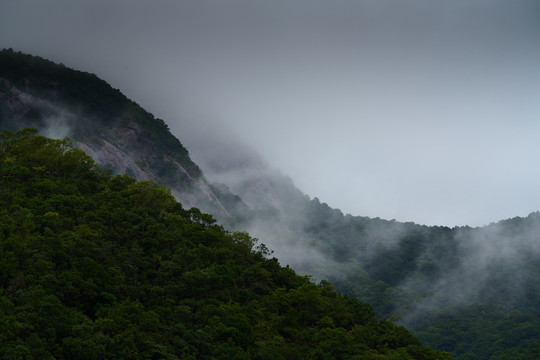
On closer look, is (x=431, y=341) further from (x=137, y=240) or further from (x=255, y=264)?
(x=137, y=240)

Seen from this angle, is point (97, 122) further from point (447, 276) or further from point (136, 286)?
point (447, 276)

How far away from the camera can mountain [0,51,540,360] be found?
317 ft

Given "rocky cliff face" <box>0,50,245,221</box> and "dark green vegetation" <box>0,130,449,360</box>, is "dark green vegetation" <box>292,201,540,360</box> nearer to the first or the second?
"rocky cliff face" <box>0,50,245,221</box>

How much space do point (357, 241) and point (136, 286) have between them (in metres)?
112

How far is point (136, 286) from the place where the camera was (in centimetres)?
4275

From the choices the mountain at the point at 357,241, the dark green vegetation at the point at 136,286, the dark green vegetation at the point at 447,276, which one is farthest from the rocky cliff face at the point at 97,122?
the dark green vegetation at the point at 136,286

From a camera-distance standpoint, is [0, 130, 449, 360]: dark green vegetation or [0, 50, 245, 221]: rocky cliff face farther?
[0, 50, 245, 221]: rocky cliff face

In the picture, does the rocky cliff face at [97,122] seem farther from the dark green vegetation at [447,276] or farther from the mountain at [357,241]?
the dark green vegetation at [447,276]

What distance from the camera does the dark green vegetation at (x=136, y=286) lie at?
33.5 metres

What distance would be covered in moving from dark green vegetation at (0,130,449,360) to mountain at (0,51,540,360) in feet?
129

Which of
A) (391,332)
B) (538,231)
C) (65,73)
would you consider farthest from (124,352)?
(538,231)

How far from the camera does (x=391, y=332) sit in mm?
48281

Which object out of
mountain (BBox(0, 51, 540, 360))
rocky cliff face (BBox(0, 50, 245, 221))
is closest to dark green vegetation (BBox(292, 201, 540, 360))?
mountain (BBox(0, 51, 540, 360))

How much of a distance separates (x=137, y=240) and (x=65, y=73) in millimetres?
80508
